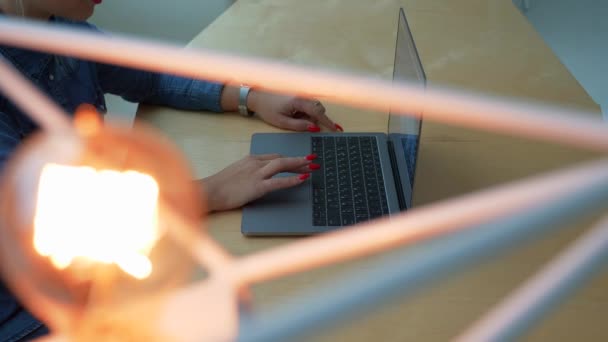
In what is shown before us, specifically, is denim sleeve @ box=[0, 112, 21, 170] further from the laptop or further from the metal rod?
the metal rod

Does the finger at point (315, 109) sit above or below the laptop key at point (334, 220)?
above

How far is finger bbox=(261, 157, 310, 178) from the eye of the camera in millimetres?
816

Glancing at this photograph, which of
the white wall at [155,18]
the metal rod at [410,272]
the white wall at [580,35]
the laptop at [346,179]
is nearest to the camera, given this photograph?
the metal rod at [410,272]

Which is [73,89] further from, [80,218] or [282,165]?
[80,218]

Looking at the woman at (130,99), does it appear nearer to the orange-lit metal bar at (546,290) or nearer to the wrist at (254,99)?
the wrist at (254,99)

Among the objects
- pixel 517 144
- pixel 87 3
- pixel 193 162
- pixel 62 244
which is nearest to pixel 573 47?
pixel 517 144

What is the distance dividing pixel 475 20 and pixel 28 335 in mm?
984

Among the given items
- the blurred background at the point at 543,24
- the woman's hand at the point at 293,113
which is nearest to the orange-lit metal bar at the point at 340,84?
the woman's hand at the point at 293,113

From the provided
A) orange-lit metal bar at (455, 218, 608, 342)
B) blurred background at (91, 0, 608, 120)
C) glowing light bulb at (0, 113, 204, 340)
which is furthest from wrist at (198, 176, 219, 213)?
blurred background at (91, 0, 608, 120)

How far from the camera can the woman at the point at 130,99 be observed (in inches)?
28.7

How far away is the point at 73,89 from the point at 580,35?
5.14 ft

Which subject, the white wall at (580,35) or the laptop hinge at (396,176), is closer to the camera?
the laptop hinge at (396,176)

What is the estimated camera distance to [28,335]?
699 millimetres

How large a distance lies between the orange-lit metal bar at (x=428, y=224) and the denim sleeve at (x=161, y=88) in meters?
0.89
